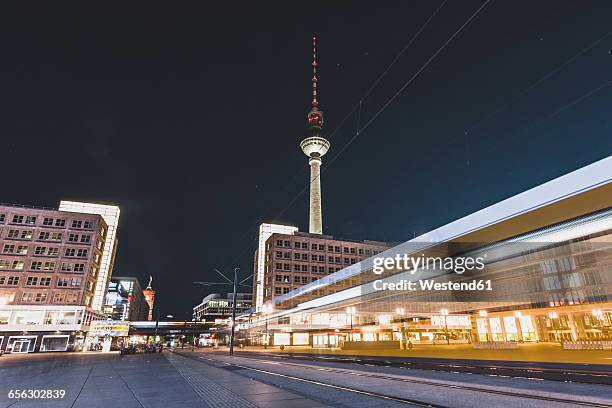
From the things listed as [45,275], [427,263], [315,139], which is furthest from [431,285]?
[315,139]

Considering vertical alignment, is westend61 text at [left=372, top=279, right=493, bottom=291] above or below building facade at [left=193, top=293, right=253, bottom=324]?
below

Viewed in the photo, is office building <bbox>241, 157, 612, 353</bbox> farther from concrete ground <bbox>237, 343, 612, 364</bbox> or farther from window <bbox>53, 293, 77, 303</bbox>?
window <bbox>53, 293, 77, 303</bbox>

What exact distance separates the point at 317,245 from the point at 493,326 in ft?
216

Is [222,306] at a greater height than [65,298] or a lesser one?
greater

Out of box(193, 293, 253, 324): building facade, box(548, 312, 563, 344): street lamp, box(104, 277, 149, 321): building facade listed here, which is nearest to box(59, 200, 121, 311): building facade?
box(104, 277, 149, 321): building facade

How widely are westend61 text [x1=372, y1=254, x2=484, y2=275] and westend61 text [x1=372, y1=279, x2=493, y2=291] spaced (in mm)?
1404

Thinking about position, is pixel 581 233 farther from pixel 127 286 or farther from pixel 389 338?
pixel 127 286

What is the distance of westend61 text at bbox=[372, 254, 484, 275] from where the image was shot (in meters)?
24.3

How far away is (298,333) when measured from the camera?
7650cm

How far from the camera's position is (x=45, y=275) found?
66688 mm

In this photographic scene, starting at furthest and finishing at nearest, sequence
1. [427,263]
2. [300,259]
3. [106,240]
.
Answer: [300,259]
[106,240]
[427,263]

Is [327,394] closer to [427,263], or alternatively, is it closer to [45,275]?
[427,263]

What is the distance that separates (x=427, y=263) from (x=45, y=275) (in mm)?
72530

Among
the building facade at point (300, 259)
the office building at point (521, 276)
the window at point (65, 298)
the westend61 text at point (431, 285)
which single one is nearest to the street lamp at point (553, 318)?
the office building at point (521, 276)
